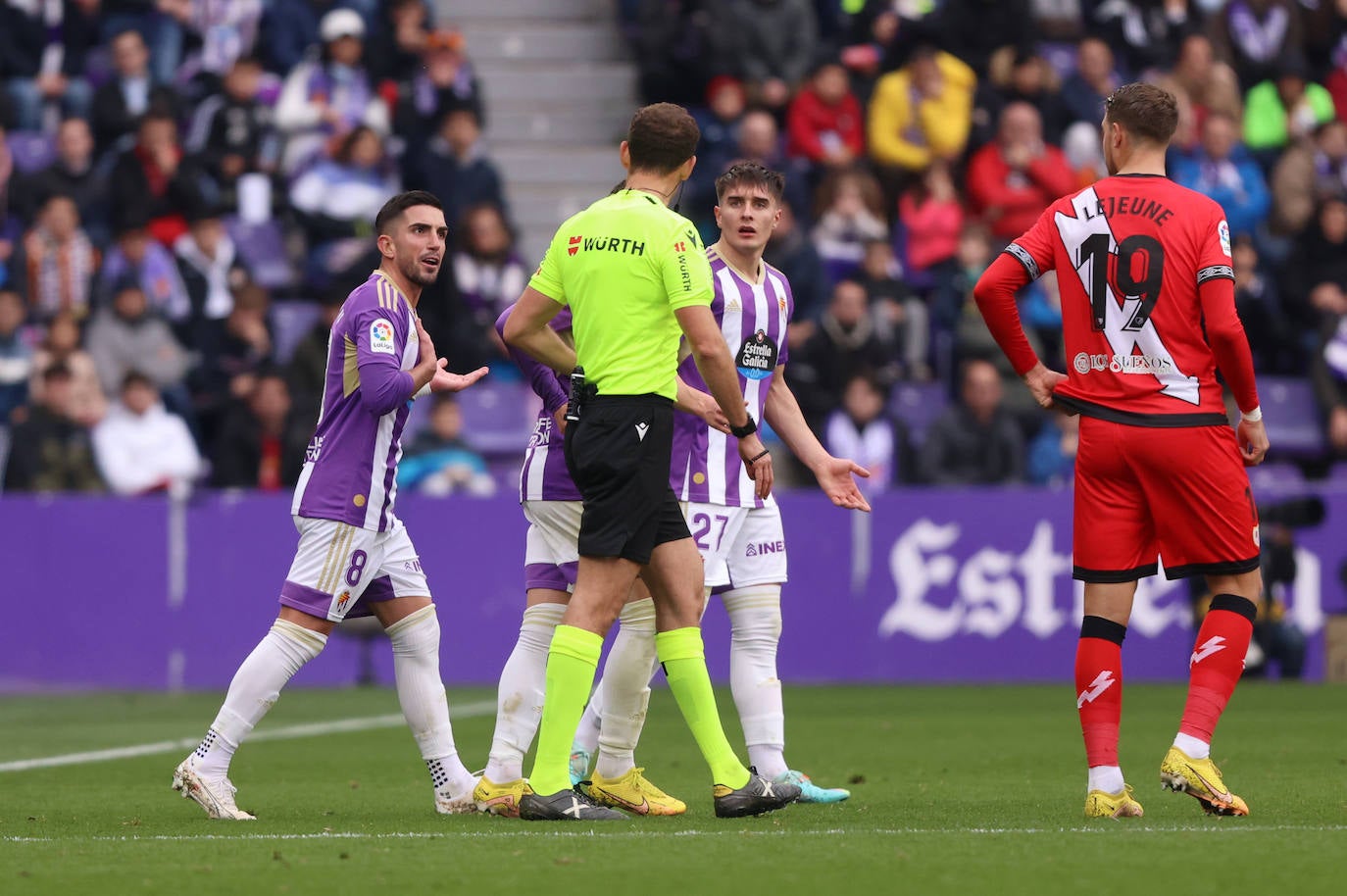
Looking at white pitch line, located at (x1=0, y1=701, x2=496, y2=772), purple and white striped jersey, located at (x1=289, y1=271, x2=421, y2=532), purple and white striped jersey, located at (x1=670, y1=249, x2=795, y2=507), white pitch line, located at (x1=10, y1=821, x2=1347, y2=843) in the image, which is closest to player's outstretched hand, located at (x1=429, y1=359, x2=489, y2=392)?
purple and white striped jersey, located at (x1=289, y1=271, x2=421, y2=532)

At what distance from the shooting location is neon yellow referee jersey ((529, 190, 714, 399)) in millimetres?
6988

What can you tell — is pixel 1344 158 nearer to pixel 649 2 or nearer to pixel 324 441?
pixel 649 2

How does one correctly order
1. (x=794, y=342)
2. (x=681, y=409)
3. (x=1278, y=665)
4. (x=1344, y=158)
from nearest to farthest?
(x=681, y=409)
(x=1278, y=665)
(x=794, y=342)
(x=1344, y=158)

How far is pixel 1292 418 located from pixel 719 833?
40.3ft

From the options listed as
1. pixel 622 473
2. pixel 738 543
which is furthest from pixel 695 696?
pixel 738 543

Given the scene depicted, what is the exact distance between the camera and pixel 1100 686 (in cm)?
720

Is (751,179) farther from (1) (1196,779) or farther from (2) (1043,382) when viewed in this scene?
(1) (1196,779)

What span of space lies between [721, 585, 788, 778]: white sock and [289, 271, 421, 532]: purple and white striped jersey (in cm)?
139

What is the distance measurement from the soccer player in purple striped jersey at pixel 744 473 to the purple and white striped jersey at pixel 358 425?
1.04 m

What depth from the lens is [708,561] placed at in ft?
26.3

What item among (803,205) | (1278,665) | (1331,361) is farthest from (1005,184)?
(1278,665)

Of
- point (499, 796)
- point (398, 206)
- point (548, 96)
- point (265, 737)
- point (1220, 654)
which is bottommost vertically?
point (265, 737)

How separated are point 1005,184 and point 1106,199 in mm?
12091

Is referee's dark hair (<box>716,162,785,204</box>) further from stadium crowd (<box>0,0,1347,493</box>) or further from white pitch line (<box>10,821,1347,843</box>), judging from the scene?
stadium crowd (<box>0,0,1347,493</box>)
